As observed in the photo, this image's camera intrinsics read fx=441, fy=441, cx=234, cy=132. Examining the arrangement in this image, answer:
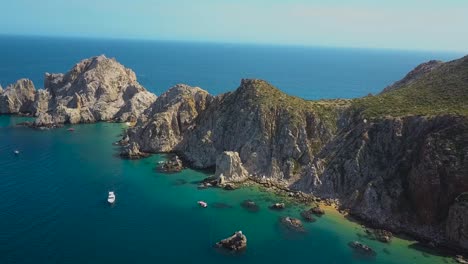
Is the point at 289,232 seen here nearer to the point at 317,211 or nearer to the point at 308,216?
the point at 308,216

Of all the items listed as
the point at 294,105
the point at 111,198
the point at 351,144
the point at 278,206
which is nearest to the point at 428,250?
the point at 278,206

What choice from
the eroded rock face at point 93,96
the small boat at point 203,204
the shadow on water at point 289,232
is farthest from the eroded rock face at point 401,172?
the eroded rock face at point 93,96

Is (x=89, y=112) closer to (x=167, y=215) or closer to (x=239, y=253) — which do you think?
(x=167, y=215)

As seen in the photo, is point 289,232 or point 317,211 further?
point 317,211

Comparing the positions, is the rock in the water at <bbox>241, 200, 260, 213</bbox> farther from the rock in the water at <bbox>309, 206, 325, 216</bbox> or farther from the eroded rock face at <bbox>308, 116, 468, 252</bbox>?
the eroded rock face at <bbox>308, 116, 468, 252</bbox>

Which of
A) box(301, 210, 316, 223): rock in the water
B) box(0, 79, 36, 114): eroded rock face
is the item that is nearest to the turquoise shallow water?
box(301, 210, 316, 223): rock in the water
